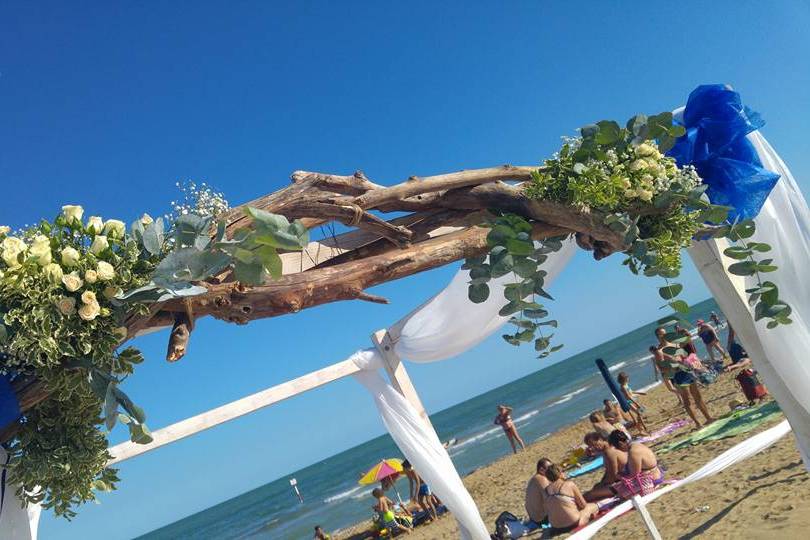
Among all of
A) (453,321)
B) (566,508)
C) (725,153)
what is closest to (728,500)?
(566,508)

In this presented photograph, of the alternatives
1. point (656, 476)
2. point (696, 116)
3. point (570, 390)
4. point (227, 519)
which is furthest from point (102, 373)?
point (227, 519)

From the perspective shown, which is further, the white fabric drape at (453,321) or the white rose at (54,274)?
the white fabric drape at (453,321)

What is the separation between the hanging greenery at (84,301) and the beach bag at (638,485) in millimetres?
4865

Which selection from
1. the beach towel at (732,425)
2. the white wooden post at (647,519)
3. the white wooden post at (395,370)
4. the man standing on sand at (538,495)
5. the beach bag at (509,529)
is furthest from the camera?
the beach towel at (732,425)

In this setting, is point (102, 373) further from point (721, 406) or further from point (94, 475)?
point (721, 406)

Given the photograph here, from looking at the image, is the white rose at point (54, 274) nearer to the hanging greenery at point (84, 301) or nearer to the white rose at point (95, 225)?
the hanging greenery at point (84, 301)

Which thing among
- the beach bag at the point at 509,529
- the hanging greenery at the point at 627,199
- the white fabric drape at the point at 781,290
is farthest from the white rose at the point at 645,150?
the beach bag at the point at 509,529

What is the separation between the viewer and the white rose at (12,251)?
4.25ft

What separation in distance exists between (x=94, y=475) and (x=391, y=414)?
3837mm

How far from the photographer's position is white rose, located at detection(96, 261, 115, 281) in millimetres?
1314

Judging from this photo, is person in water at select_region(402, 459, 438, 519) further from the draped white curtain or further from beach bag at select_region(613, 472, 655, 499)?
the draped white curtain

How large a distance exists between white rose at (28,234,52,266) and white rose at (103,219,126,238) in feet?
0.41

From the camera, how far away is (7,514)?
4.99ft

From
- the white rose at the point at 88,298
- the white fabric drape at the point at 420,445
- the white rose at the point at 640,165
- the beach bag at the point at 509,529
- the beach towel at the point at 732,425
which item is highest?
the white rose at the point at 88,298
